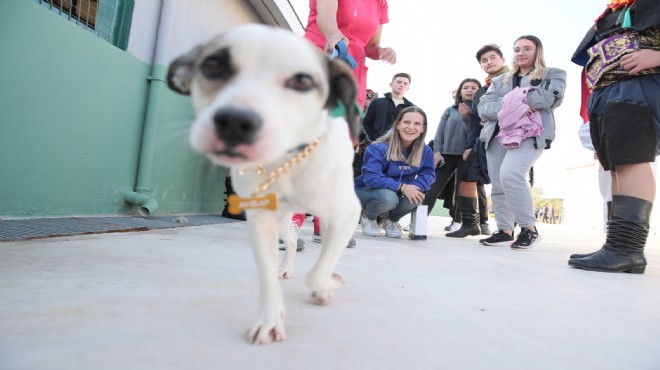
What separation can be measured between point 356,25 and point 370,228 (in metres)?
2.42

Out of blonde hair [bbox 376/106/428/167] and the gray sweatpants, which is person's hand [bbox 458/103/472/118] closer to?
blonde hair [bbox 376/106/428/167]

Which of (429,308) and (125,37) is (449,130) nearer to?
(125,37)

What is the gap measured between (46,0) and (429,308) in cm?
315

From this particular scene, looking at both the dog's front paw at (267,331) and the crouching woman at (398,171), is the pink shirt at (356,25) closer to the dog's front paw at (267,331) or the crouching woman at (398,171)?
the crouching woman at (398,171)

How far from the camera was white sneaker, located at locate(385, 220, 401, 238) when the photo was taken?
460 cm

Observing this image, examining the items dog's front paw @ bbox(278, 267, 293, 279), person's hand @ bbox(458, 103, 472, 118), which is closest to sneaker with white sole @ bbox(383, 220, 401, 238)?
person's hand @ bbox(458, 103, 472, 118)

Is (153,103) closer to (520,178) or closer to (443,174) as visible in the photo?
(520,178)

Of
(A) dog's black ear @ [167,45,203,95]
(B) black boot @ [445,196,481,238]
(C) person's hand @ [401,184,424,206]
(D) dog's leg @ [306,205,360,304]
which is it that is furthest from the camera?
(B) black boot @ [445,196,481,238]

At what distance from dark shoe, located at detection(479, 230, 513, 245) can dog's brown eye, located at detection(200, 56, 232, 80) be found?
12.7ft

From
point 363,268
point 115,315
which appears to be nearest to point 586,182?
point 363,268

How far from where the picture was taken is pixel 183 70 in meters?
1.24

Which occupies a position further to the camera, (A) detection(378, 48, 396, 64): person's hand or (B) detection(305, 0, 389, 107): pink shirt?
(A) detection(378, 48, 396, 64): person's hand

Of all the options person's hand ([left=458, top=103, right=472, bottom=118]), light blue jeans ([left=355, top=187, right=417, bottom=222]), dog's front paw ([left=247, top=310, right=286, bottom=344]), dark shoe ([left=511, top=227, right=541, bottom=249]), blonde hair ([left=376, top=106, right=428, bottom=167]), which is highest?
person's hand ([left=458, top=103, right=472, bottom=118])

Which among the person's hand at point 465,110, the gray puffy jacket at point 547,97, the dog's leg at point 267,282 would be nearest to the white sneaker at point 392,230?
the gray puffy jacket at point 547,97
